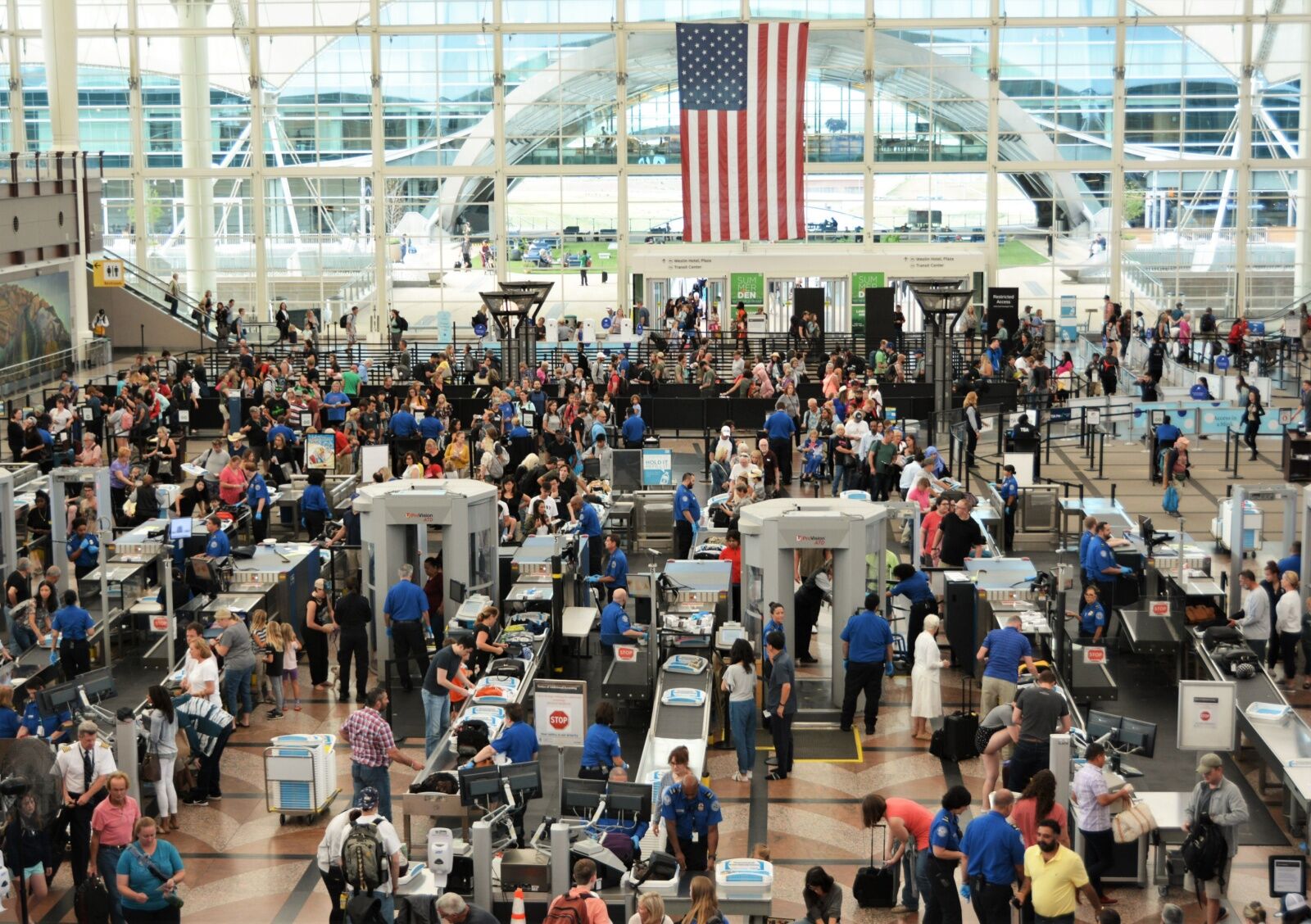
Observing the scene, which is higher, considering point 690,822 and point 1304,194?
point 1304,194

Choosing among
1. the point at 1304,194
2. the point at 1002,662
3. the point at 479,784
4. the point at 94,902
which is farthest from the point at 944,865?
Result: the point at 1304,194

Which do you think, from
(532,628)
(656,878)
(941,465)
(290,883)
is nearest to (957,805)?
(656,878)

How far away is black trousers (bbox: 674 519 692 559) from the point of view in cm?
2338

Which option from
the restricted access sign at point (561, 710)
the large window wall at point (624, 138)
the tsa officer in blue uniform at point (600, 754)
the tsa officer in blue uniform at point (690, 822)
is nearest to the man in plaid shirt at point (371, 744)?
the tsa officer in blue uniform at point (600, 754)

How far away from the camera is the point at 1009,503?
79.9 ft

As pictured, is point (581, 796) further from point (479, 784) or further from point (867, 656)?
point (867, 656)

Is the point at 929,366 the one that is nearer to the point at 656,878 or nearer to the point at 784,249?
the point at 784,249

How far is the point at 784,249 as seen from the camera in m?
48.0

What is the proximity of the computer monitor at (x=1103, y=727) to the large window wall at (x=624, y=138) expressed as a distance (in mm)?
34597

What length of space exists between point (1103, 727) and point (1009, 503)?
1035 cm

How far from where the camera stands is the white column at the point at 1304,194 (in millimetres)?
47688

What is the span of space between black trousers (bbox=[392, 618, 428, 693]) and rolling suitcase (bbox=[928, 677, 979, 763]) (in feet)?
16.7

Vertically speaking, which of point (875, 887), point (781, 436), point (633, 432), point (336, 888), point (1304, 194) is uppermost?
point (1304, 194)

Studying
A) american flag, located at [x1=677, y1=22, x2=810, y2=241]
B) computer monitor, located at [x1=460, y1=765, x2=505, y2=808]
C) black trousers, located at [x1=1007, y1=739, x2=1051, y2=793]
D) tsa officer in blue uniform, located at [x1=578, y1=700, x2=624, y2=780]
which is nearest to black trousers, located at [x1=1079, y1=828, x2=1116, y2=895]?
black trousers, located at [x1=1007, y1=739, x2=1051, y2=793]
